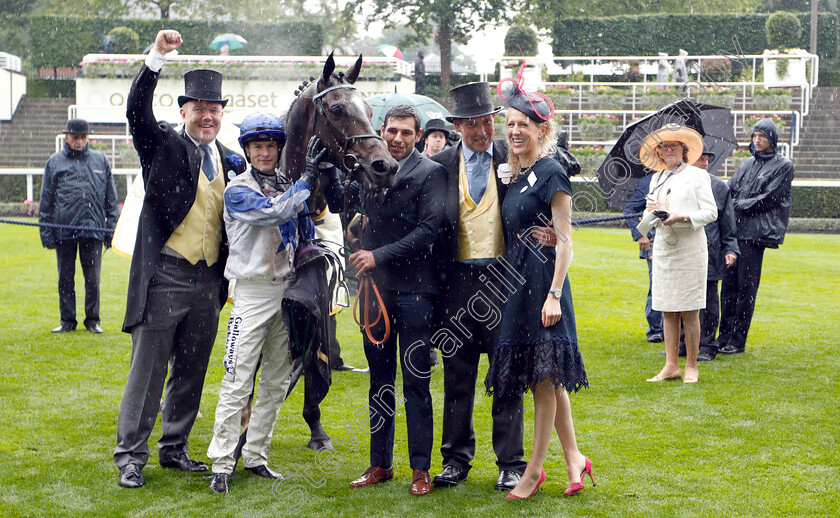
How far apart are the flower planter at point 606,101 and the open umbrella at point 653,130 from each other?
15781 millimetres

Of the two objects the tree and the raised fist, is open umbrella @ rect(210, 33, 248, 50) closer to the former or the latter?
the tree

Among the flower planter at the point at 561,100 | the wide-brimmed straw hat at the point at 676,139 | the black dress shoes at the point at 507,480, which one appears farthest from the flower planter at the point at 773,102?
the black dress shoes at the point at 507,480

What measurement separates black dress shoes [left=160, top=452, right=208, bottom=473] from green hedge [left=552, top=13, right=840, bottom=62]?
2972 cm

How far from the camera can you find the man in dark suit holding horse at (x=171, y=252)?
14.2 feet

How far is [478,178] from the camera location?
14.4 ft

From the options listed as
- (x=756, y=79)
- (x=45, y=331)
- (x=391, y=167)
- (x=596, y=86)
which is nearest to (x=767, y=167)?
(x=391, y=167)

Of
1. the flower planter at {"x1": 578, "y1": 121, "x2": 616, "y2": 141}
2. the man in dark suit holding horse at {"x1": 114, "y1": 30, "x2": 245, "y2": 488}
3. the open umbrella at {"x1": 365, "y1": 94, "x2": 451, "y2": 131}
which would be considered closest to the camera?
the man in dark suit holding horse at {"x1": 114, "y1": 30, "x2": 245, "y2": 488}

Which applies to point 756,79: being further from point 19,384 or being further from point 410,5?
point 19,384

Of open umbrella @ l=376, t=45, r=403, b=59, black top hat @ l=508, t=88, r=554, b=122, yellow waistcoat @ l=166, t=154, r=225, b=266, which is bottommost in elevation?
yellow waistcoat @ l=166, t=154, r=225, b=266

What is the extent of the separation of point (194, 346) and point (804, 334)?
20.3 ft

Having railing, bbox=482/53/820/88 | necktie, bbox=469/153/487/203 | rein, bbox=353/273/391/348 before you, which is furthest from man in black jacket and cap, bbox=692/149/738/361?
railing, bbox=482/53/820/88

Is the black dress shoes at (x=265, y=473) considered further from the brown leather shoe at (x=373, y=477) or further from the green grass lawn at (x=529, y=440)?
the brown leather shoe at (x=373, y=477)

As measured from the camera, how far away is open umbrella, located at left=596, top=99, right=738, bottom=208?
6.85 metres

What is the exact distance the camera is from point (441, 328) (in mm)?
4387
